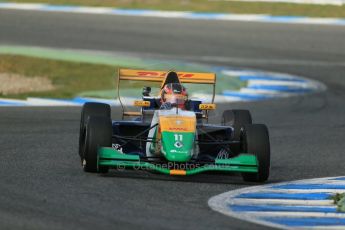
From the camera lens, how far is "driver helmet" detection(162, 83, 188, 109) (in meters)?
11.0

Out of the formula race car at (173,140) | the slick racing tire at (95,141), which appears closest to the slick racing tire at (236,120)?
the formula race car at (173,140)

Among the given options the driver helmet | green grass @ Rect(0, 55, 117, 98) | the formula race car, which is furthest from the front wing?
green grass @ Rect(0, 55, 117, 98)

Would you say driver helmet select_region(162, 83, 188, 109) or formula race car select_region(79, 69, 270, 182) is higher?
driver helmet select_region(162, 83, 188, 109)

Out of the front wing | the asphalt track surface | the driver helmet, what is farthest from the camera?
the driver helmet

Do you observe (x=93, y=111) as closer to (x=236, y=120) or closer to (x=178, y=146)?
(x=236, y=120)

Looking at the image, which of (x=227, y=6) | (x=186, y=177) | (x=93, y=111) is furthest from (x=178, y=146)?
(x=227, y=6)

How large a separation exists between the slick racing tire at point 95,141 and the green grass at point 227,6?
18.1 metres

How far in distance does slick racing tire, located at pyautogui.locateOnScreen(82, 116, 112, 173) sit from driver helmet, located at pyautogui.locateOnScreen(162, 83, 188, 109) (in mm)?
957

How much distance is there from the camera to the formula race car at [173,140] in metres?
10.0

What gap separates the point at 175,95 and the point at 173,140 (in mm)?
1100

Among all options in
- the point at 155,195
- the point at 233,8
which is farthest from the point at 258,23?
the point at 155,195

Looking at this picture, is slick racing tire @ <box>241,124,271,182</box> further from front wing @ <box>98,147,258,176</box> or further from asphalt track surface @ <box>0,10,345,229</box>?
asphalt track surface @ <box>0,10,345,229</box>

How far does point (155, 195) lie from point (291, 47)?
15.3m

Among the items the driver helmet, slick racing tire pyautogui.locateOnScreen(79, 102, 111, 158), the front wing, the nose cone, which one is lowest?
the front wing
